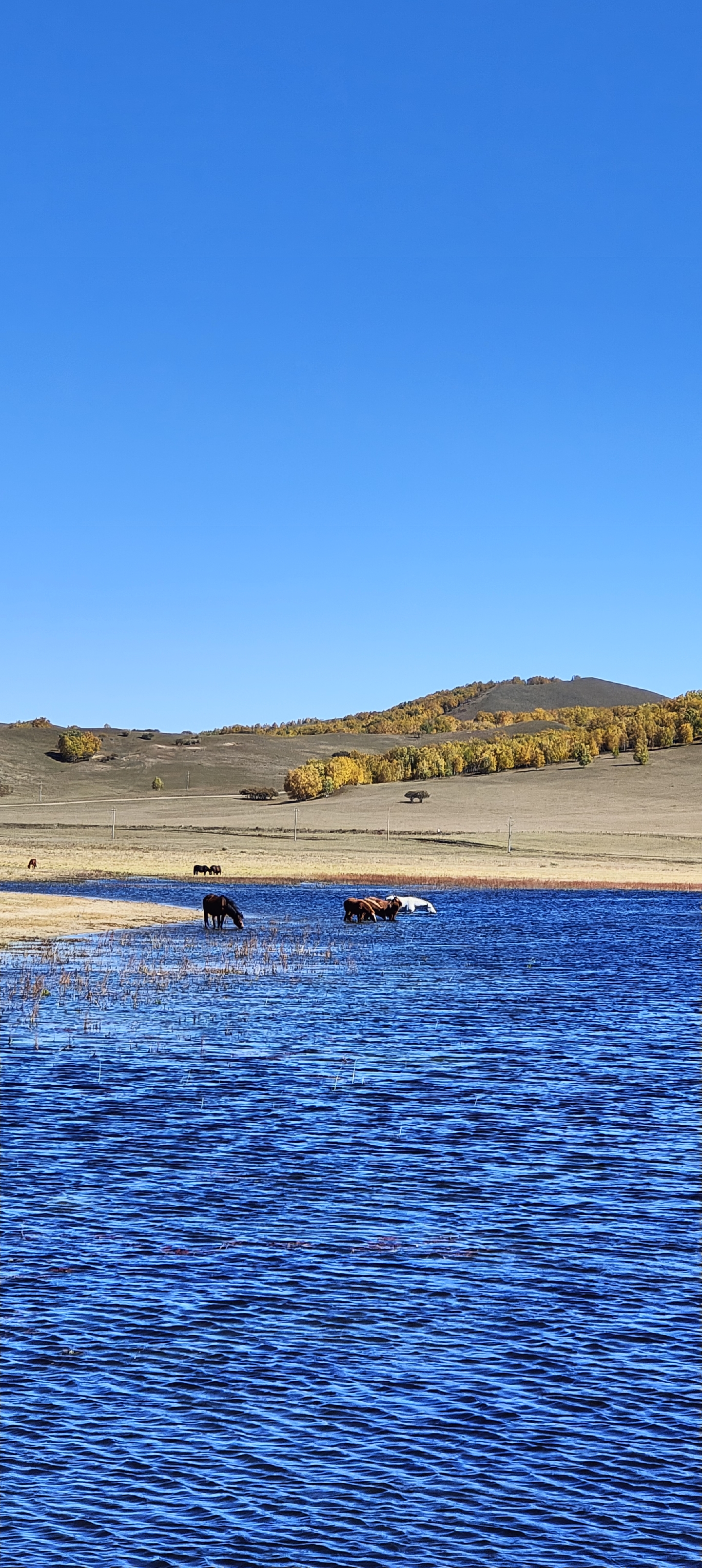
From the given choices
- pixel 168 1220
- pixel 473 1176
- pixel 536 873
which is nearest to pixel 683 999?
pixel 473 1176

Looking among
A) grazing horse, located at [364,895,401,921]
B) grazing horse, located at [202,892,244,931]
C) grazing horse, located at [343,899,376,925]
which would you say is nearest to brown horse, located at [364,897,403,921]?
grazing horse, located at [364,895,401,921]

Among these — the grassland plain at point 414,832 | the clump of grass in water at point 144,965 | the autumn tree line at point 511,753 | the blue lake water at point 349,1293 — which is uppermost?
the autumn tree line at point 511,753

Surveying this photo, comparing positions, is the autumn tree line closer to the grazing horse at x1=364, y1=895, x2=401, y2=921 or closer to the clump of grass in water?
the grazing horse at x1=364, y1=895, x2=401, y2=921

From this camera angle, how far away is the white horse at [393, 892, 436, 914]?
218 ft

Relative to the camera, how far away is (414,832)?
114375 millimetres

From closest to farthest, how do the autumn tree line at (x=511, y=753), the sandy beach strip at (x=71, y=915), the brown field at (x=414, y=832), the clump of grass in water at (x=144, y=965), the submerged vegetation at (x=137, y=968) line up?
the submerged vegetation at (x=137, y=968), the clump of grass in water at (x=144, y=965), the sandy beach strip at (x=71, y=915), the brown field at (x=414, y=832), the autumn tree line at (x=511, y=753)

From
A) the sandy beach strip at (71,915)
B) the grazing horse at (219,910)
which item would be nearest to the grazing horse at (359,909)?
the sandy beach strip at (71,915)

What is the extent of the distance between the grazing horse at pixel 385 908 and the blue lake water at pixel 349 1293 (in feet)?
99.9

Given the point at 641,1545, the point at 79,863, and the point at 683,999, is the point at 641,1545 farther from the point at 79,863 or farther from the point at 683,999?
the point at 79,863

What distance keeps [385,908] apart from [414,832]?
170 feet

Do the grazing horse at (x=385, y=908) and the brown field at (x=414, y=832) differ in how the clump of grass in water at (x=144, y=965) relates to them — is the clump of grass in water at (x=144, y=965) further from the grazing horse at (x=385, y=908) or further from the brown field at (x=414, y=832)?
the brown field at (x=414, y=832)

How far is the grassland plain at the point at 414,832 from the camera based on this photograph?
84.7 m

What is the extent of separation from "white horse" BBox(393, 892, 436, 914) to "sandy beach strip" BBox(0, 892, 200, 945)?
946 centimetres

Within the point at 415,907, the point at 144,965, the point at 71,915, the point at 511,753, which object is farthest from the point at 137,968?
the point at 511,753
